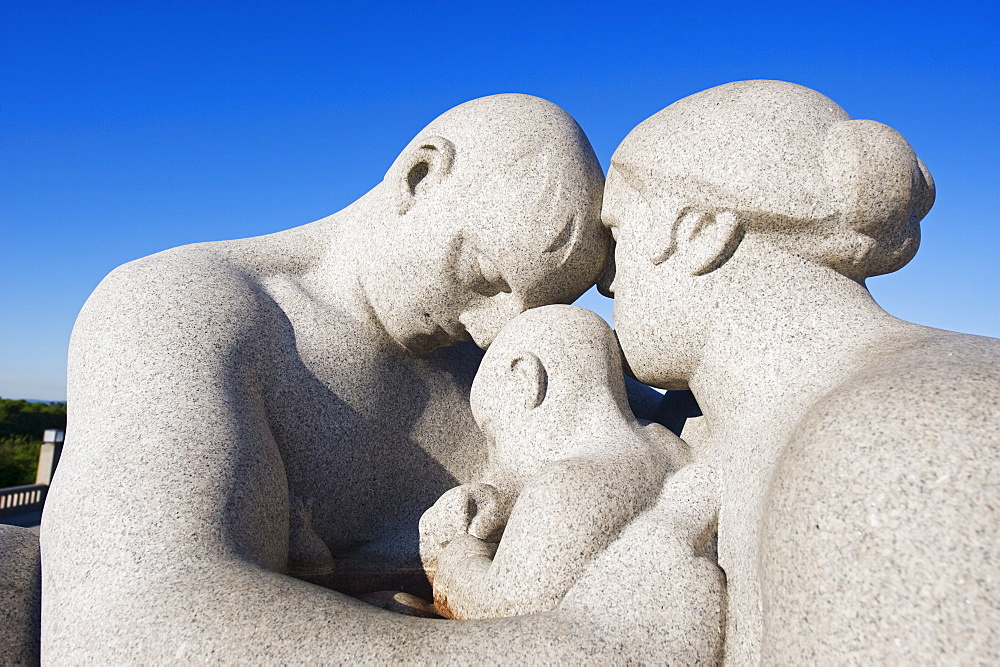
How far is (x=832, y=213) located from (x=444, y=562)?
2.06 m

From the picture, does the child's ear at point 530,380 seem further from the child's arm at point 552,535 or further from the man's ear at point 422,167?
the man's ear at point 422,167

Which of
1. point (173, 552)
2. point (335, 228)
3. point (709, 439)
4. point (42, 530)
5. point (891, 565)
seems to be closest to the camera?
point (891, 565)

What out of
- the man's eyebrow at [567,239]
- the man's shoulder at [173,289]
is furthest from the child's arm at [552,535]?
the man's shoulder at [173,289]

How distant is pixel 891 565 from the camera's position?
70.7 inches

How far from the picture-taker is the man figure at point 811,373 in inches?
69.9

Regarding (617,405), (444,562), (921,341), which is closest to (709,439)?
(617,405)

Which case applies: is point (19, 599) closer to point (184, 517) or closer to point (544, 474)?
point (184, 517)

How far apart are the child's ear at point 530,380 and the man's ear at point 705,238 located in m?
0.78

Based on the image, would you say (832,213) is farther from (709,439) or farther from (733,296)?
(709,439)

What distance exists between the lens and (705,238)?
301 centimetres

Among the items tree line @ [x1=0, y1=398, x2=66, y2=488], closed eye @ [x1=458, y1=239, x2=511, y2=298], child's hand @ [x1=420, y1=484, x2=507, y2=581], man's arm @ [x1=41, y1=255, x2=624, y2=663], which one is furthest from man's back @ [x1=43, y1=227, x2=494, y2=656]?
tree line @ [x1=0, y1=398, x2=66, y2=488]

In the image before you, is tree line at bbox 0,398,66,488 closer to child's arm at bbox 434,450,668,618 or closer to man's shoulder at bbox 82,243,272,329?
man's shoulder at bbox 82,243,272,329

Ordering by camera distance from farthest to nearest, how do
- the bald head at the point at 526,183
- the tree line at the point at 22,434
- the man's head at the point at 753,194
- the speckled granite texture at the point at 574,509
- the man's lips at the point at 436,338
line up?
the tree line at the point at 22,434 < the man's lips at the point at 436,338 < the bald head at the point at 526,183 < the man's head at the point at 753,194 < the speckled granite texture at the point at 574,509

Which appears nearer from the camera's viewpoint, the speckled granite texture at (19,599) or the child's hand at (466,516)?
the speckled granite texture at (19,599)
